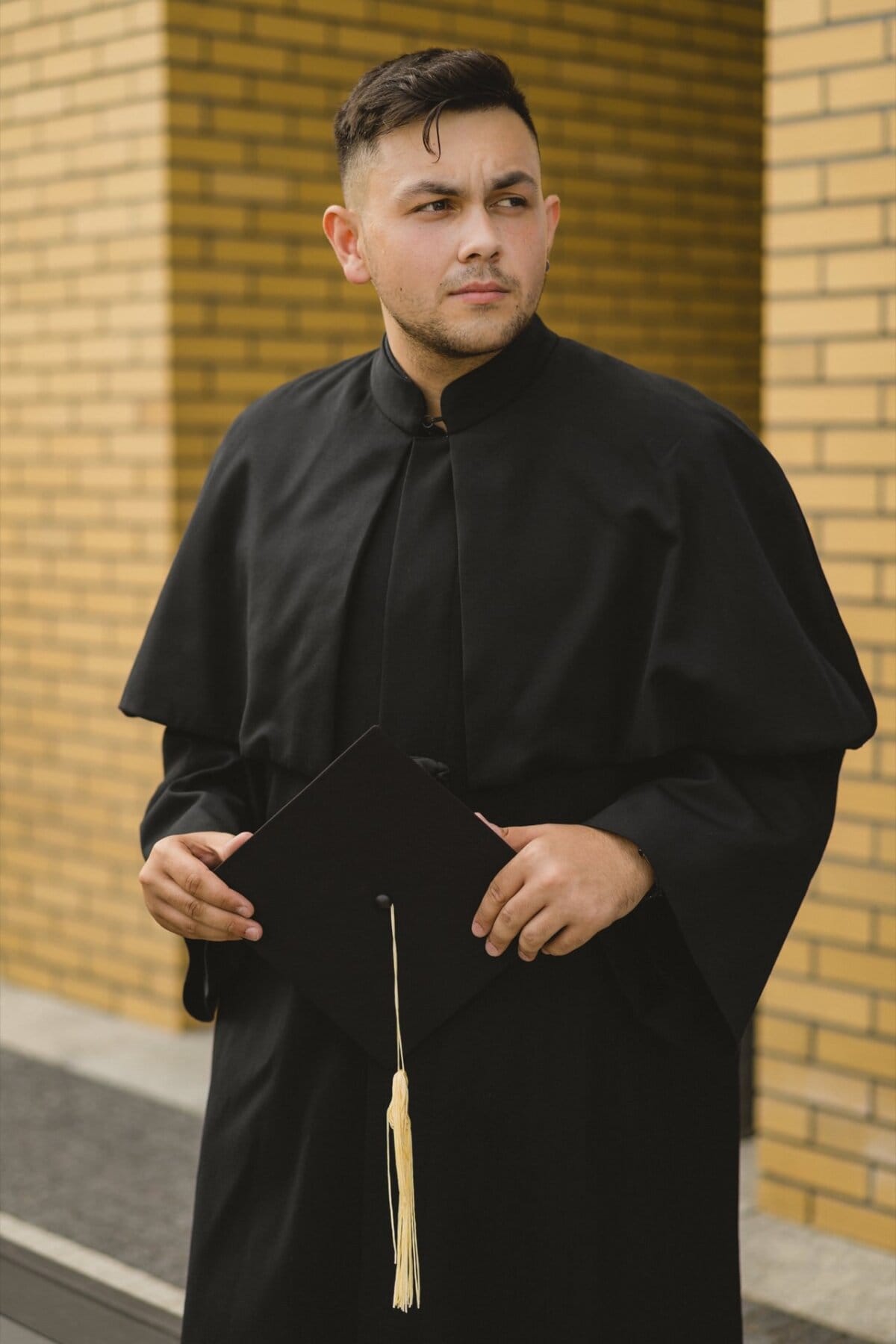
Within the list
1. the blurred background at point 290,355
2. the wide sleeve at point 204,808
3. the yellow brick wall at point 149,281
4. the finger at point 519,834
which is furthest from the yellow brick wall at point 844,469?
the yellow brick wall at point 149,281

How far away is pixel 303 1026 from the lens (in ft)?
7.95

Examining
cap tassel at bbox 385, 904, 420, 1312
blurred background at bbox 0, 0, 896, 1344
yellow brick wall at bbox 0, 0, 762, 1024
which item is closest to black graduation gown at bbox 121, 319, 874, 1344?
cap tassel at bbox 385, 904, 420, 1312

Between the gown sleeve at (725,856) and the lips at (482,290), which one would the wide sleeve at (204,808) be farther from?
the lips at (482,290)

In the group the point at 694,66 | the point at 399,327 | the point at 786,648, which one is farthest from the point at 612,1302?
the point at 694,66

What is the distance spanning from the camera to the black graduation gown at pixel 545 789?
7.27 feet

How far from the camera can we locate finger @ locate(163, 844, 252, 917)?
224 cm

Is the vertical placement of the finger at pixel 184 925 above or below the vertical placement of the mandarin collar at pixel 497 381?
below

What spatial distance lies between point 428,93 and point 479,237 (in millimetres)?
193

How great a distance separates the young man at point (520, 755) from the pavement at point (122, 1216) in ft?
4.29

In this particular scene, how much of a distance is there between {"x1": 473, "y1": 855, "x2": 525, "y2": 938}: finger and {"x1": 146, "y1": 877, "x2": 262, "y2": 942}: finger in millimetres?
285

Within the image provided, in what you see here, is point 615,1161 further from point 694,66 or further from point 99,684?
point 694,66

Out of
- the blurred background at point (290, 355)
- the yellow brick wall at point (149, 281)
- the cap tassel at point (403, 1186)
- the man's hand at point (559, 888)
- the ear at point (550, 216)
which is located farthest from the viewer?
the yellow brick wall at point (149, 281)

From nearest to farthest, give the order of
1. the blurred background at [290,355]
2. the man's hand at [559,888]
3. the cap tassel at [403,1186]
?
the man's hand at [559,888] < the cap tassel at [403,1186] < the blurred background at [290,355]

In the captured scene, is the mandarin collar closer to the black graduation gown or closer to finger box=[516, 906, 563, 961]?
the black graduation gown
